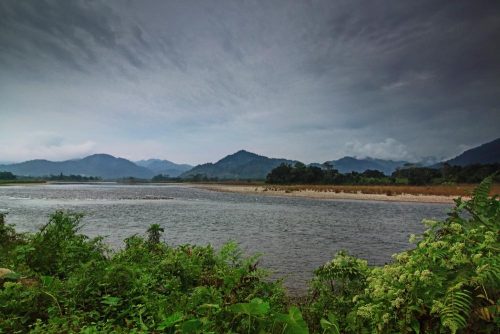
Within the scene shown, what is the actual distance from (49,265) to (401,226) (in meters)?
23.5

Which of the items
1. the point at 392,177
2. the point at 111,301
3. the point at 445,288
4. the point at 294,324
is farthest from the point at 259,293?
the point at 392,177

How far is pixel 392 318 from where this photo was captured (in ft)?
12.6

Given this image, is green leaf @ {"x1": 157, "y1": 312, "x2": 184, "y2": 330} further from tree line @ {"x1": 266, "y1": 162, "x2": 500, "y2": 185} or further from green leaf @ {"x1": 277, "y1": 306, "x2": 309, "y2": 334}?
tree line @ {"x1": 266, "y1": 162, "x2": 500, "y2": 185}

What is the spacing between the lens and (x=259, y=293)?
6.01 metres

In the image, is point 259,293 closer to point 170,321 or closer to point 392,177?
point 170,321

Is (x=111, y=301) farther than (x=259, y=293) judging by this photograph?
No

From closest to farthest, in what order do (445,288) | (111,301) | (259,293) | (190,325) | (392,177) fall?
1. (190,325)
2. (445,288)
3. (111,301)
4. (259,293)
5. (392,177)

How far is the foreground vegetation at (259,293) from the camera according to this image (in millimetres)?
3592

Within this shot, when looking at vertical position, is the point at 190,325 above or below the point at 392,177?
below

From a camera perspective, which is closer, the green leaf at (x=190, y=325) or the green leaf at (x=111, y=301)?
the green leaf at (x=190, y=325)

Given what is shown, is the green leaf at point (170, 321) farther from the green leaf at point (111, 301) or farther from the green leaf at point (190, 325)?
the green leaf at point (111, 301)

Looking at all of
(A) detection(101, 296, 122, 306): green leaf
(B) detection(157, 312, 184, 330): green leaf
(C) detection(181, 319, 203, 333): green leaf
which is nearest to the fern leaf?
(C) detection(181, 319, 203, 333): green leaf

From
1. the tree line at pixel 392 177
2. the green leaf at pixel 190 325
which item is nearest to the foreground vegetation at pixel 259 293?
the green leaf at pixel 190 325

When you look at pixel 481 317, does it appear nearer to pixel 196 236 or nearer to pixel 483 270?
pixel 483 270
